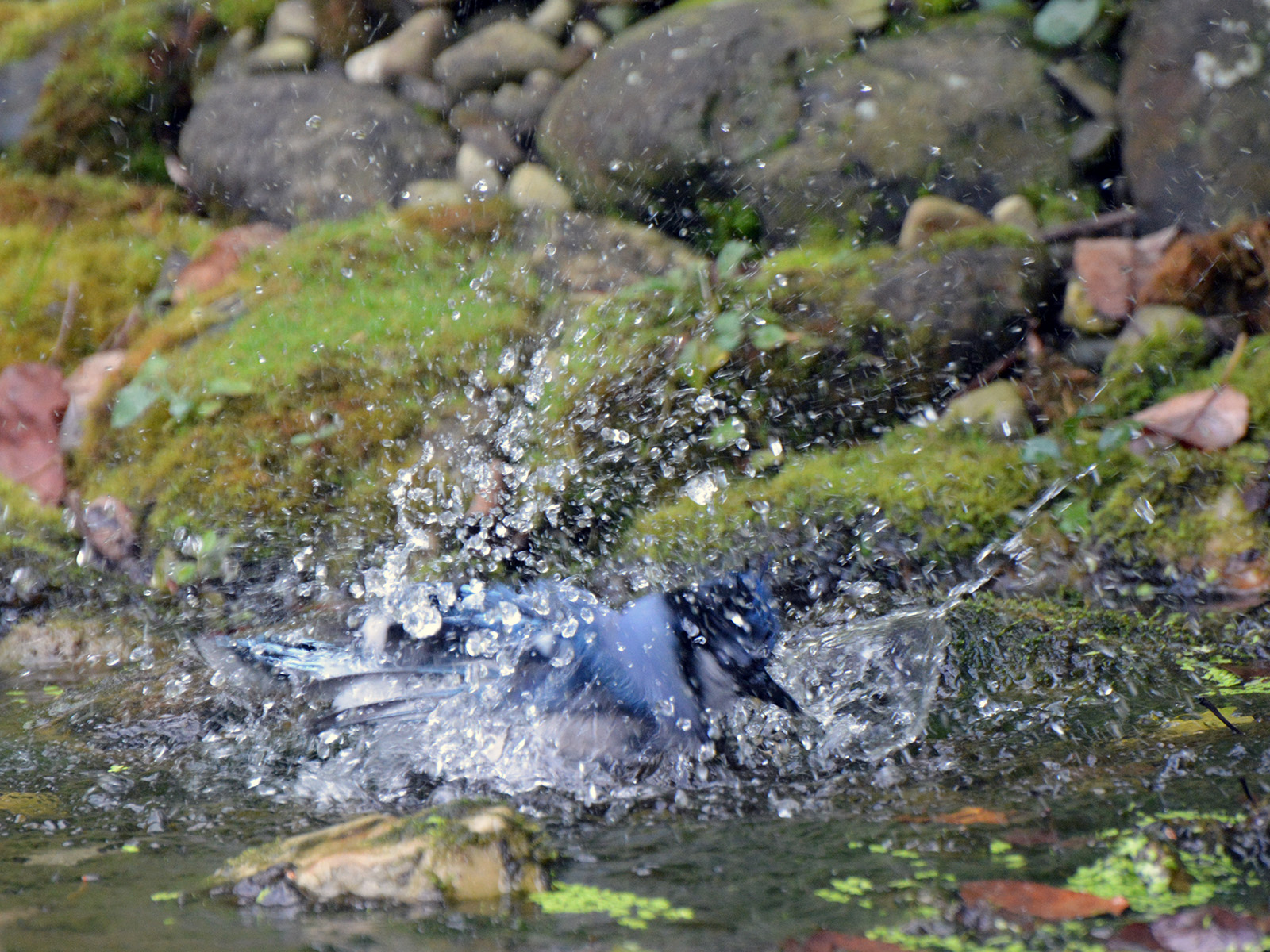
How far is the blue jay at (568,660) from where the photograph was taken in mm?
1800

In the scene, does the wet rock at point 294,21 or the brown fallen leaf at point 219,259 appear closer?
the brown fallen leaf at point 219,259

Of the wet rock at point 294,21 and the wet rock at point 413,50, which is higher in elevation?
the wet rock at point 294,21

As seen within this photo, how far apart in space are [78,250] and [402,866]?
11.4 ft

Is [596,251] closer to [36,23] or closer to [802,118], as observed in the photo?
[802,118]

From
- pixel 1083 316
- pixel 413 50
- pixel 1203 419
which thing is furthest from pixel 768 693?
pixel 413 50

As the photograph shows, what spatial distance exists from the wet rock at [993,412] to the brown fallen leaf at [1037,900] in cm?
170

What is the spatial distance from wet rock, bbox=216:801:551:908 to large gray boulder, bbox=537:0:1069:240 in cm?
261

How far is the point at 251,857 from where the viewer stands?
1407 millimetres

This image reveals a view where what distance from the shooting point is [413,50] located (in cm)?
441

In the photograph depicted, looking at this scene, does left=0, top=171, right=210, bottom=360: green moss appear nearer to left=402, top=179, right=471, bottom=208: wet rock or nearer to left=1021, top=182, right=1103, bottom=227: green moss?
left=402, top=179, right=471, bottom=208: wet rock

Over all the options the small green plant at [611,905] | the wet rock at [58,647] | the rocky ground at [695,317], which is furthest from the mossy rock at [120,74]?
the small green plant at [611,905]

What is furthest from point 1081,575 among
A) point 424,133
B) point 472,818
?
point 424,133

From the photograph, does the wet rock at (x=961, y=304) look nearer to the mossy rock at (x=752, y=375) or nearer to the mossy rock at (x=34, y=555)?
the mossy rock at (x=752, y=375)

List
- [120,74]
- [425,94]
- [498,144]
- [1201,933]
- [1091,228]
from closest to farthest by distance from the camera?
[1201,933]
[1091,228]
[498,144]
[425,94]
[120,74]
